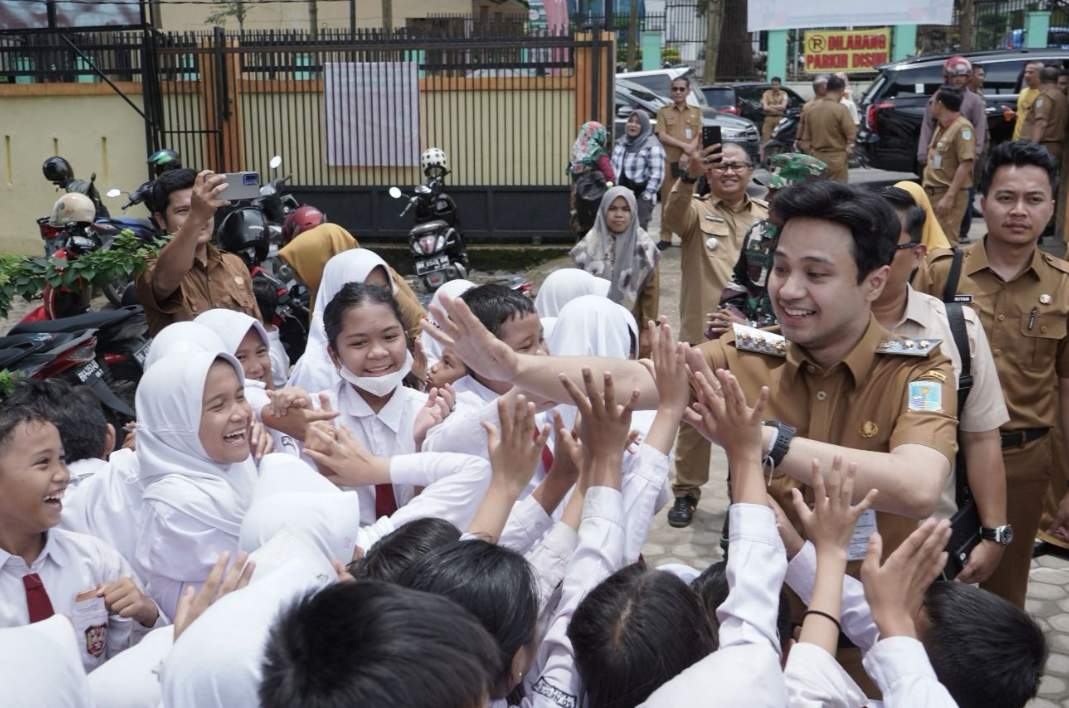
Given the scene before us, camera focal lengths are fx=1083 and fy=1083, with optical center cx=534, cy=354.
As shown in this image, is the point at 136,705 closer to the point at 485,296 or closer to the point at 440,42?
the point at 485,296

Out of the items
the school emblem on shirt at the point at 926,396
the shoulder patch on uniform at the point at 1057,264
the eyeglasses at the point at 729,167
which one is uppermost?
the eyeglasses at the point at 729,167

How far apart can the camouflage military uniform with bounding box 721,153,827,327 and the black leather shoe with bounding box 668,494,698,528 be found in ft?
3.91

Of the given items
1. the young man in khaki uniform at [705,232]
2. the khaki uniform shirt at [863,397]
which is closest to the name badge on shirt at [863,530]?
the khaki uniform shirt at [863,397]

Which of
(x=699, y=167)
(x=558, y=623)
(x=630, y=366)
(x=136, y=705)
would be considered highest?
(x=699, y=167)

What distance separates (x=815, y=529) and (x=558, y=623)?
0.54 metres

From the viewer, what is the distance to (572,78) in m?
11.4

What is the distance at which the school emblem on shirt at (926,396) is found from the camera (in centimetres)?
247

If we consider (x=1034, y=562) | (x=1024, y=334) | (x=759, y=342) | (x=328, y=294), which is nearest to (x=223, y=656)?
(x=759, y=342)

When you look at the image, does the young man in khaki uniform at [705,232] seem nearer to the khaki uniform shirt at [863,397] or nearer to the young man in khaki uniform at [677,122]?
the khaki uniform shirt at [863,397]

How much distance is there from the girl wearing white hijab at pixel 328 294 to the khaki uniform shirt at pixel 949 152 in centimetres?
674

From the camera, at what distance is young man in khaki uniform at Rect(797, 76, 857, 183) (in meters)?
12.6

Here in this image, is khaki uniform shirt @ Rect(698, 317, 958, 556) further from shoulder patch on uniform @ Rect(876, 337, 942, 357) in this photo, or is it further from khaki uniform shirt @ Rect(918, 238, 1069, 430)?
khaki uniform shirt @ Rect(918, 238, 1069, 430)

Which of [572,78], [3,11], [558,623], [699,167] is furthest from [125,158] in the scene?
[558,623]

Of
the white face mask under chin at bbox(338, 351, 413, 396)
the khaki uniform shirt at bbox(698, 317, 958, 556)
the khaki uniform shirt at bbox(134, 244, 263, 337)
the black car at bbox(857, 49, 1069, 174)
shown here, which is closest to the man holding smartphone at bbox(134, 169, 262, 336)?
the khaki uniform shirt at bbox(134, 244, 263, 337)
